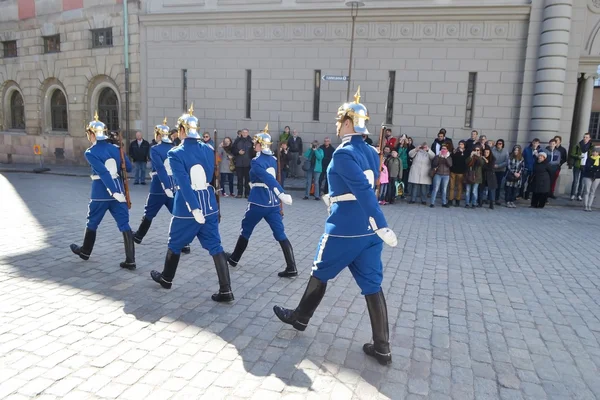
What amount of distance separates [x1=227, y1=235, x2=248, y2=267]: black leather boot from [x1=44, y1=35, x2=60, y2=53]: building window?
19.1 m

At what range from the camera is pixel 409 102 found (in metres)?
15.3

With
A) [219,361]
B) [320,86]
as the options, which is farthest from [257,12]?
[219,361]

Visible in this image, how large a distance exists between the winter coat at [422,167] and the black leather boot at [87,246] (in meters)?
9.12

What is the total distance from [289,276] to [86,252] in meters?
2.87

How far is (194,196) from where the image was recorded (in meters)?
4.57

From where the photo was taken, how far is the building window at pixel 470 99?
1488 centimetres

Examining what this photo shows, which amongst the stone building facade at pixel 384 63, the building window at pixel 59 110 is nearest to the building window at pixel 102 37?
the stone building facade at pixel 384 63

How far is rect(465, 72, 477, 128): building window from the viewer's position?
14.9 metres

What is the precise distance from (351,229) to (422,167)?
9524 millimetres

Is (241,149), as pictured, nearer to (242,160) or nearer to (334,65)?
(242,160)

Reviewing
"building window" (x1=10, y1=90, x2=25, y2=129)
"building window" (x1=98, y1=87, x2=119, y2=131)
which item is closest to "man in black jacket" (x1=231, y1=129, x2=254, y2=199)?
"building window" (x1=98, y1=87, x2=119, y2=131)

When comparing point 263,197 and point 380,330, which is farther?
point 263,197

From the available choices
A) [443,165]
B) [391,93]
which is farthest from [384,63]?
[443,165]

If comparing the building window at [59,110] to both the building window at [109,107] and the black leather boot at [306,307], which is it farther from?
the black leather boot at [306,307]
